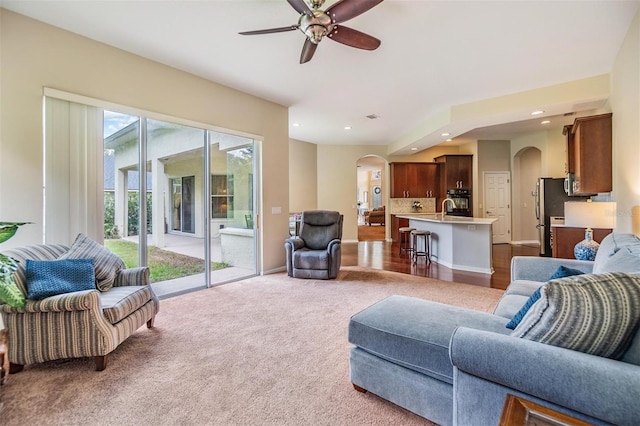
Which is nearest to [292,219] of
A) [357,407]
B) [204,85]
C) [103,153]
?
[204,85]

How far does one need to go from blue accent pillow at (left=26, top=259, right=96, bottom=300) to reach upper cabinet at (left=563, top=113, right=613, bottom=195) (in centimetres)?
553

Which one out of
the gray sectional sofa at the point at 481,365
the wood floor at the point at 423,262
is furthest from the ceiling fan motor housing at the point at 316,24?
the wood floor at the point at 423,262

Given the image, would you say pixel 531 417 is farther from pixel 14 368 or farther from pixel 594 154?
pixel 594 154

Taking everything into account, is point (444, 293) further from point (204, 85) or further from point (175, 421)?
point (204, 85)

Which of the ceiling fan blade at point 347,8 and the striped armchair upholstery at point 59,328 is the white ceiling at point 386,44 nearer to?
the ceiling fan blade at point 347,8

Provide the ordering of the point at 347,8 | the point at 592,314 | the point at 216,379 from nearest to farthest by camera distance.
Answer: the point at 592,314
the point at 216,379
the point at 347,8

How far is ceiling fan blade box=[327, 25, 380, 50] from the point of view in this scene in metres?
2.54

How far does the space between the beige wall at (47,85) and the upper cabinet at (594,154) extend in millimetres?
4906

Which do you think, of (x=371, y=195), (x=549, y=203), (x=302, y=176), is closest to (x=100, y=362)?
(x=302, y=176)

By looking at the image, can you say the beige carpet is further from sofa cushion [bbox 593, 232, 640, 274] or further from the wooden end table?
sofa cushion [bbox 593, 232, 640, 274]

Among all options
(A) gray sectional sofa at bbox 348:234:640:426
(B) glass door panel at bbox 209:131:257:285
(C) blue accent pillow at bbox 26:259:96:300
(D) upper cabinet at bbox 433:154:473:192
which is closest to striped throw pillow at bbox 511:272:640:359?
(A) gray sectional sofa at bbox 348:234:640:426

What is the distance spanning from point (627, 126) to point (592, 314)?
10.7ft

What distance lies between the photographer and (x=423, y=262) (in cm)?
600

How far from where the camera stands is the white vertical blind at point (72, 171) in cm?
290
